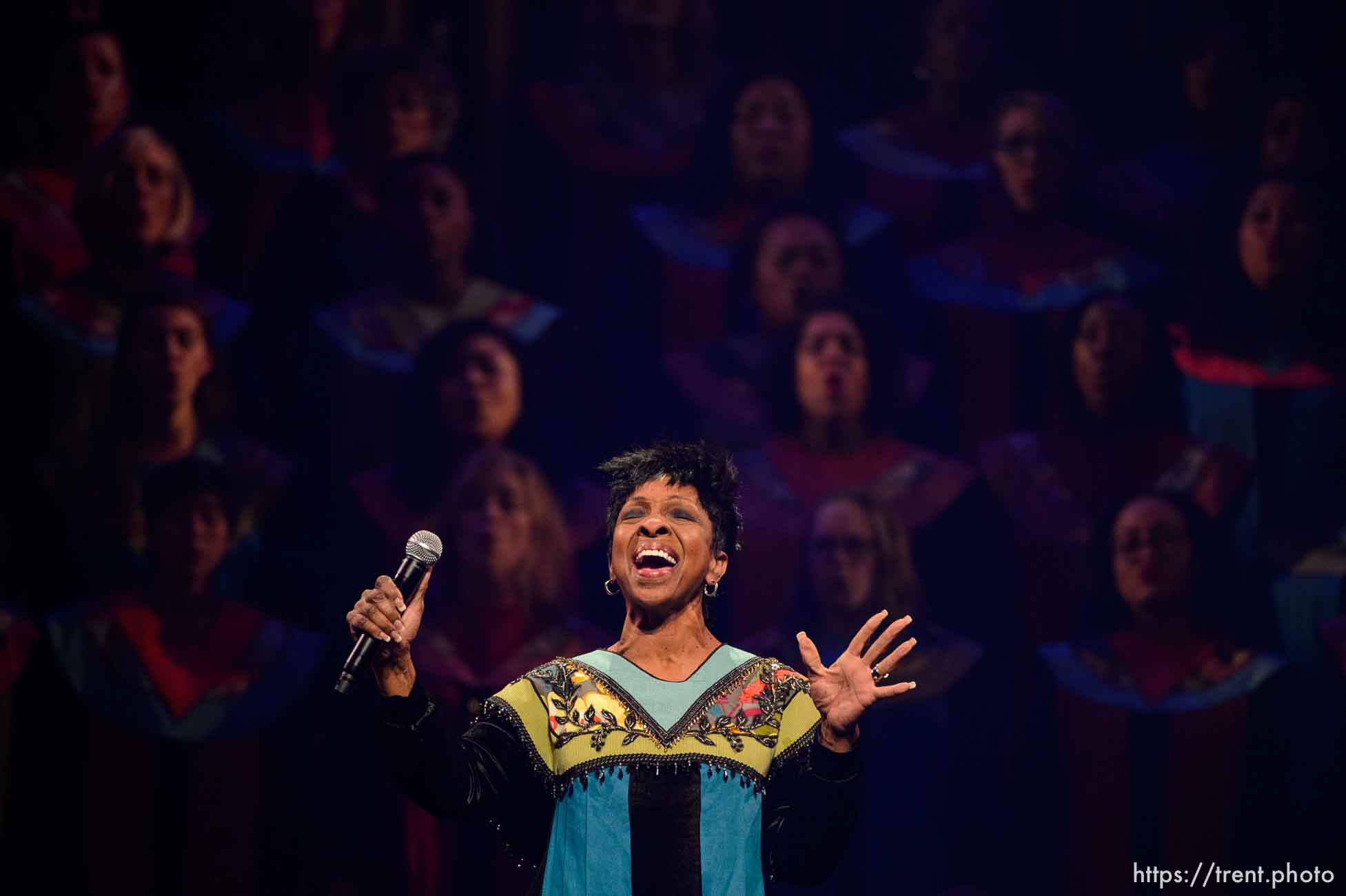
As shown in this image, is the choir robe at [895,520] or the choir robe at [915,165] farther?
the choir robe at [915,165]

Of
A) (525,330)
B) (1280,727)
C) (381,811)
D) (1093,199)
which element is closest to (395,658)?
(381,811)

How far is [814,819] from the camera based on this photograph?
2.29 meters

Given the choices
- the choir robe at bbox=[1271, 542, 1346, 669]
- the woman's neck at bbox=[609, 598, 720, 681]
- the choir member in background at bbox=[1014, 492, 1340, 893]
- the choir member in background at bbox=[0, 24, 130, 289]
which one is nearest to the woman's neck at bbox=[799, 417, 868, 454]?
the choir member in background at bbox=[1014, 492, 1340, 893]

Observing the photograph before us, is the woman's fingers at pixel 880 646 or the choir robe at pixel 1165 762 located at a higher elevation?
the woman's fingers at pixel 880 646

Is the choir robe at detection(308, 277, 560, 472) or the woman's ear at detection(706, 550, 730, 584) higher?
the choir robe at detection(308, 277, 560, 472)

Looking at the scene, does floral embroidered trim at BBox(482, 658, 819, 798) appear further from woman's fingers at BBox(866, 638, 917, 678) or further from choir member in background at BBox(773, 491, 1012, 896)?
choir member in background at BBox(773, 491, 1012, 896)

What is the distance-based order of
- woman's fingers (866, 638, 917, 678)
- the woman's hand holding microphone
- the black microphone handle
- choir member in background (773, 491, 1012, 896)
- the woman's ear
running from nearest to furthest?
1. the black microphone handle
2. the woman's hand holding microphone
3. woman's fingers (866, 638, 917, 678)
4. the woman's ear
5. choir member in background (773, 491, 1012, 896)

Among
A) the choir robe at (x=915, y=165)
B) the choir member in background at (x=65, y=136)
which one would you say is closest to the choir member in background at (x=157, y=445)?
the choir member in background at (x=65, y=136)

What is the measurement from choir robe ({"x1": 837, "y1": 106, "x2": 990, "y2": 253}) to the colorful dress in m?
3.28

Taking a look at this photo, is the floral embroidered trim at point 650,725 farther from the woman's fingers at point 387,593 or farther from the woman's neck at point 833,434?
the woman's neck at point 833,434

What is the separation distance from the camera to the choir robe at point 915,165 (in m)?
5.44

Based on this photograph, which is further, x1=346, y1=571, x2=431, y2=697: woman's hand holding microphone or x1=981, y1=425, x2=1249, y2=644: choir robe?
x1=981, y1=425, x2=1249, y2=644: choir robe

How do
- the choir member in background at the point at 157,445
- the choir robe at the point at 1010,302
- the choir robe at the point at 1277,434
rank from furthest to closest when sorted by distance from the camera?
the choir robe at the point at 1010,302 → the choir robe at the point at 1277,434 → the choir member in background at the point at 157,445

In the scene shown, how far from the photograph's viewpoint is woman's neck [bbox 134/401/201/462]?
4.98 m
